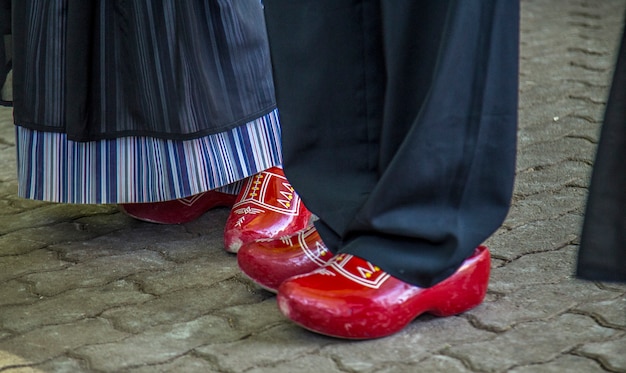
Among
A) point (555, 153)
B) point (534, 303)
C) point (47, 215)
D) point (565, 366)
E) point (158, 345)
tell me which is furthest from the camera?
point (555, 153)

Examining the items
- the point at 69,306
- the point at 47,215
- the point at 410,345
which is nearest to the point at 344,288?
the point at 410,345

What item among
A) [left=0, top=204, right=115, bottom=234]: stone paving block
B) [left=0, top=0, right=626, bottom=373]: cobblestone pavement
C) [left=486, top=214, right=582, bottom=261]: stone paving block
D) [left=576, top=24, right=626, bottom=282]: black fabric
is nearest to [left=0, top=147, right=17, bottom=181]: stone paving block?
[left=0, top=0, right=626, bottom=373]: cobblestone pavement

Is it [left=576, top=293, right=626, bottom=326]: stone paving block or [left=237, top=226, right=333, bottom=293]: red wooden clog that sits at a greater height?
[left=237, top=226, right=333, bottom=293]: red wooden clog

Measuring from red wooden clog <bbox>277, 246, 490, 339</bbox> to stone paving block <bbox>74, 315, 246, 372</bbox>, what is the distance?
117 millimetres

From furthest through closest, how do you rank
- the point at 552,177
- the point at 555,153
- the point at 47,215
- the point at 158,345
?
the point at 555,153
the point at 552,177
the point at 47,215
the point at 158,345

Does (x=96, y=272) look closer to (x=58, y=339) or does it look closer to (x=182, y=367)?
(x=58, y=339)

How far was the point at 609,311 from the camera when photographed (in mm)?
1576

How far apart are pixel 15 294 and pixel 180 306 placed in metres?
0.32

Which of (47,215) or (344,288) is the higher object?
(344,288)

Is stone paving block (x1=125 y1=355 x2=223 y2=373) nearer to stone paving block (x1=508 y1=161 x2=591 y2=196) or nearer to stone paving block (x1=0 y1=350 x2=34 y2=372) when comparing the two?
stone paving block (x1=0 y1=350 x2=34 y2=372)

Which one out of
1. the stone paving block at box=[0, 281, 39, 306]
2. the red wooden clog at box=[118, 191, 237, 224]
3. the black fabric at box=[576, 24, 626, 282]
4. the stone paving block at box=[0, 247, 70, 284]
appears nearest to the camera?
the black fabric at box=[576, 24, 626, 282]

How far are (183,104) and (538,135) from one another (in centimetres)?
114

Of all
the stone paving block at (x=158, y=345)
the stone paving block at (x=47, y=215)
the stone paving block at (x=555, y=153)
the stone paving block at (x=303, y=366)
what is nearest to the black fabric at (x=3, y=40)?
the stone paving block at (x=47, y=215)

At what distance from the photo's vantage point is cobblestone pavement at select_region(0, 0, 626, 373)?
4.74 ft
